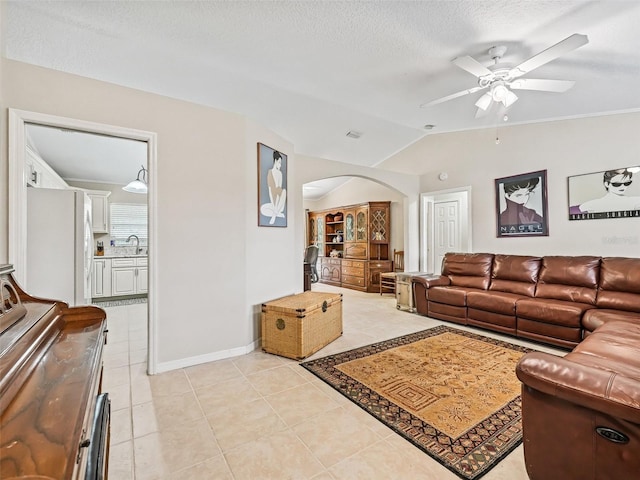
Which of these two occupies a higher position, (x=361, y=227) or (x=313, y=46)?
(x=313, y=46)

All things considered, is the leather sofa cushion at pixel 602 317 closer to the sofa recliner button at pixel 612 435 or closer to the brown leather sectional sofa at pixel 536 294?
the brown leather sectional sofa at pixel 536 294

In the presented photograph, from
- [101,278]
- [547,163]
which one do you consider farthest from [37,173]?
[547,163]

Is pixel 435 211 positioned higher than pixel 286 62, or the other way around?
pixel 286 62

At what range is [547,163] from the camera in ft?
14.0

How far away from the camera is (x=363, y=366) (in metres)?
2.83

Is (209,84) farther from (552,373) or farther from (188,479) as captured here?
(552,373)

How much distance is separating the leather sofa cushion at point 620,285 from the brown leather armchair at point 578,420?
224cm

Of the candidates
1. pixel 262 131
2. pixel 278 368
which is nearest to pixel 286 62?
pixel 262 131

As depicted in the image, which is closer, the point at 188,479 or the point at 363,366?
the point at 188,479

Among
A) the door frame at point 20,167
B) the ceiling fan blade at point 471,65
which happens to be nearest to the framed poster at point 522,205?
the ceiling fan blade at point 471,65

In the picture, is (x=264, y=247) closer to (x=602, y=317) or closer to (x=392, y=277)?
(x=602, y=317)

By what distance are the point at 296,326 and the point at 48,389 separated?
7.55 ft

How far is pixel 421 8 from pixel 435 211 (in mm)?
4432

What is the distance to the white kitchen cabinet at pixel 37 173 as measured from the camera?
343 centimetres
